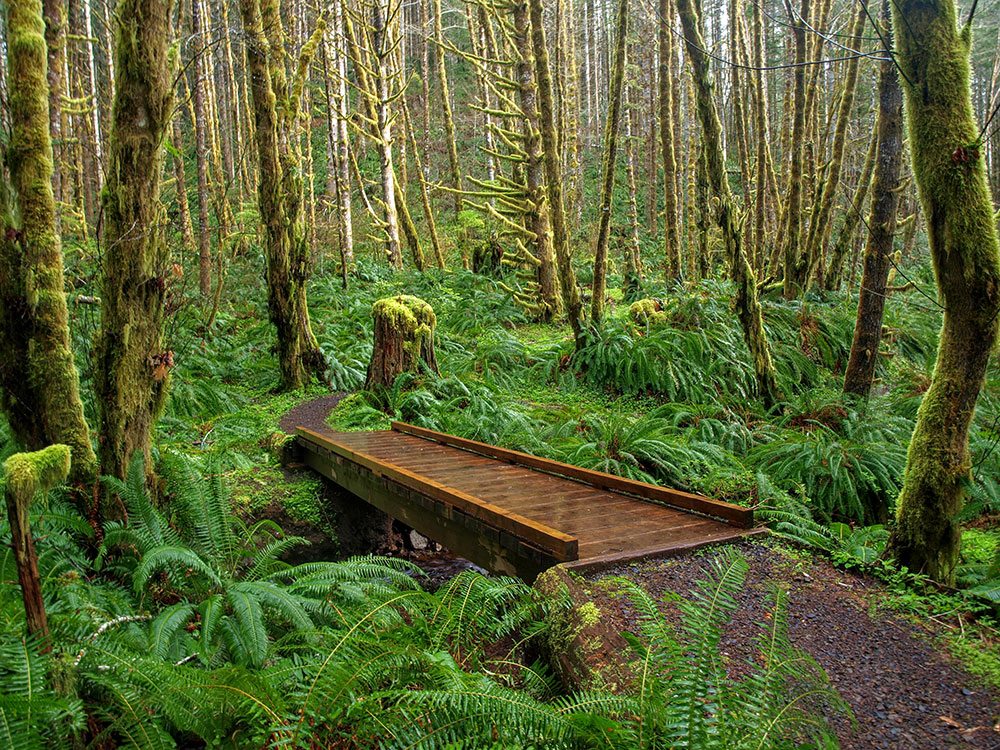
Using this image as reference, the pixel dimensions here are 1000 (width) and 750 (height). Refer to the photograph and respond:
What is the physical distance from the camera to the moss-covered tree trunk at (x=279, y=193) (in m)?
9.02

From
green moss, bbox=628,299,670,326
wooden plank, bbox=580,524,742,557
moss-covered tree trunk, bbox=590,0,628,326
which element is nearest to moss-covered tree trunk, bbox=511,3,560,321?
moss-covered tree trunk, bbox=590,0,628,326

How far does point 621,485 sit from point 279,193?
6754 millimetres

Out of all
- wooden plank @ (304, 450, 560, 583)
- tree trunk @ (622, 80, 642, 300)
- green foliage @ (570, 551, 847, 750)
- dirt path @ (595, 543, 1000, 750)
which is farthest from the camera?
tree trunk @ (622, 80, 642, 300)

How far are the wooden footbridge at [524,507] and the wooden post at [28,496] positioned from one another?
243cm

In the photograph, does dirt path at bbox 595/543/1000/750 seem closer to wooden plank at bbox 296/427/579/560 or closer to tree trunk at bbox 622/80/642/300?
wooden plank at bbox 296/427/579/560

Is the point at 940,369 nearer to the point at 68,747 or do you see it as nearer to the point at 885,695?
the point at 885,695

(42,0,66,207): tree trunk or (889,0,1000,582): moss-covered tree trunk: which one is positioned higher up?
(42,0,66,207): tree trunk

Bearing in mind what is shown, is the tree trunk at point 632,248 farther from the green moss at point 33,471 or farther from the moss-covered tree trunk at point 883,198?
the green moss at point 33,471

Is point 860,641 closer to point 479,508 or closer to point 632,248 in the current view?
point 479,508

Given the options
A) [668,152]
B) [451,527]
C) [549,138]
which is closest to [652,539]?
[451,527]

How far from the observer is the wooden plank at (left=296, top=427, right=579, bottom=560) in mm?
3639

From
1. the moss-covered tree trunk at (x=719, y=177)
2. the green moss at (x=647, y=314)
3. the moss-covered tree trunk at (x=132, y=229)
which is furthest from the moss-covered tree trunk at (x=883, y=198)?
the moss-covered tree trunk at (x=132, y=229)

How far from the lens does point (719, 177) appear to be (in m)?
7.77

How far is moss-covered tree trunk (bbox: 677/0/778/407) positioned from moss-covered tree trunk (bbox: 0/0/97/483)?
637 cm
